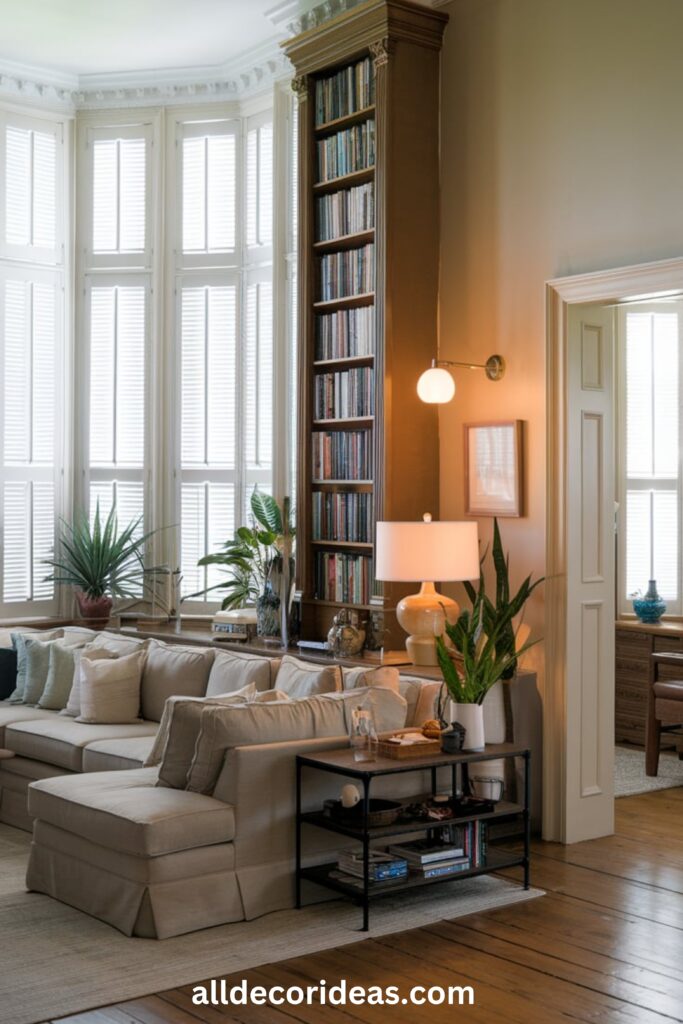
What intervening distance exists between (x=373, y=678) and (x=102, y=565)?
9.69 ft

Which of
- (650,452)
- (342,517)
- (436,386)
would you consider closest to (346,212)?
(436,386)

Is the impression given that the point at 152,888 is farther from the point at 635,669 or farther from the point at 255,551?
the point at 635,669

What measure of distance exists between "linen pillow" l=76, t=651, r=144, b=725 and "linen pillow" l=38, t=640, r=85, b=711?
32 centimetres

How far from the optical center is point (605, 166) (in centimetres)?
541

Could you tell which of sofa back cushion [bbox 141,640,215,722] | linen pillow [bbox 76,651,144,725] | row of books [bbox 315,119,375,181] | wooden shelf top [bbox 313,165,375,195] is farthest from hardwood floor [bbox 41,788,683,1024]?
row of books [bbox 315,119,375,181]

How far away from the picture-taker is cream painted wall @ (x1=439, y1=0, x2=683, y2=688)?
17.1 feet

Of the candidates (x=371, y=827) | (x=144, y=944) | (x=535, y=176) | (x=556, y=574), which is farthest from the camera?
(x=535, y=176)

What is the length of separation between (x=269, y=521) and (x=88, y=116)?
3.17 metres

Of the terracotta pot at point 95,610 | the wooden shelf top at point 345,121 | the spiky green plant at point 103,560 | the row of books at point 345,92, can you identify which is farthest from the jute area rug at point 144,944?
the row of books at point 345,92

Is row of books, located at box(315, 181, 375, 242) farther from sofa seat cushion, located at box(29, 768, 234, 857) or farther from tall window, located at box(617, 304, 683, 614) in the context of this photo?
sofa seat cushion, located at box(29, 768, 234, 857)

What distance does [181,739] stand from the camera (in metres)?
4.69

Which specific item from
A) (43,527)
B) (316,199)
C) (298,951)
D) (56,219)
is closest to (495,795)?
(298,951)

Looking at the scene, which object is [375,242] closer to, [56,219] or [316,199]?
[316,199]

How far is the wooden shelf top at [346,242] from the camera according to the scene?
626cm
